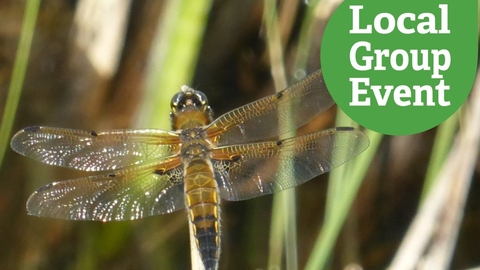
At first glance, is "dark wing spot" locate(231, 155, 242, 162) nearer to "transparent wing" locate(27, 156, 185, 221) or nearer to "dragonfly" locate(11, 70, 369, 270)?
"dragonfly" locate(11, 70, 369, 270)

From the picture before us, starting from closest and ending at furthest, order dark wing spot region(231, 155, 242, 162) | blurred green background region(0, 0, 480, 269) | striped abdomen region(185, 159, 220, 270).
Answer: striped abdomen region(185, 159, 220, 270) → dark wing spot region(231, 155, 242, 162) → blurred green background region(0, 0, 480, 269)

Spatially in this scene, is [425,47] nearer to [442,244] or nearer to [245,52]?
[442,244]

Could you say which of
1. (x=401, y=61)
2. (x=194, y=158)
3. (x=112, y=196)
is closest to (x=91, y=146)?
(x=112, y=196)

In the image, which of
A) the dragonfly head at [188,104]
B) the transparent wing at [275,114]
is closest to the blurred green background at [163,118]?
the dragonfly head at [188,104]

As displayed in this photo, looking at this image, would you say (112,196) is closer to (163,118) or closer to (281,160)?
(163,118)

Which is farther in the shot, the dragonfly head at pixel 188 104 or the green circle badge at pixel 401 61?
the dragonfly head at pixel 188 104

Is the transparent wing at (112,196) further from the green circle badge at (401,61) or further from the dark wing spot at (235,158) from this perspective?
the green circle badge at (401,61)

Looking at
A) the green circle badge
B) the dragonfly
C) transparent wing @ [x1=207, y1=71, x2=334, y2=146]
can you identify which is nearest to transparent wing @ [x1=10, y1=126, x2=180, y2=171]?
the dragonfly
